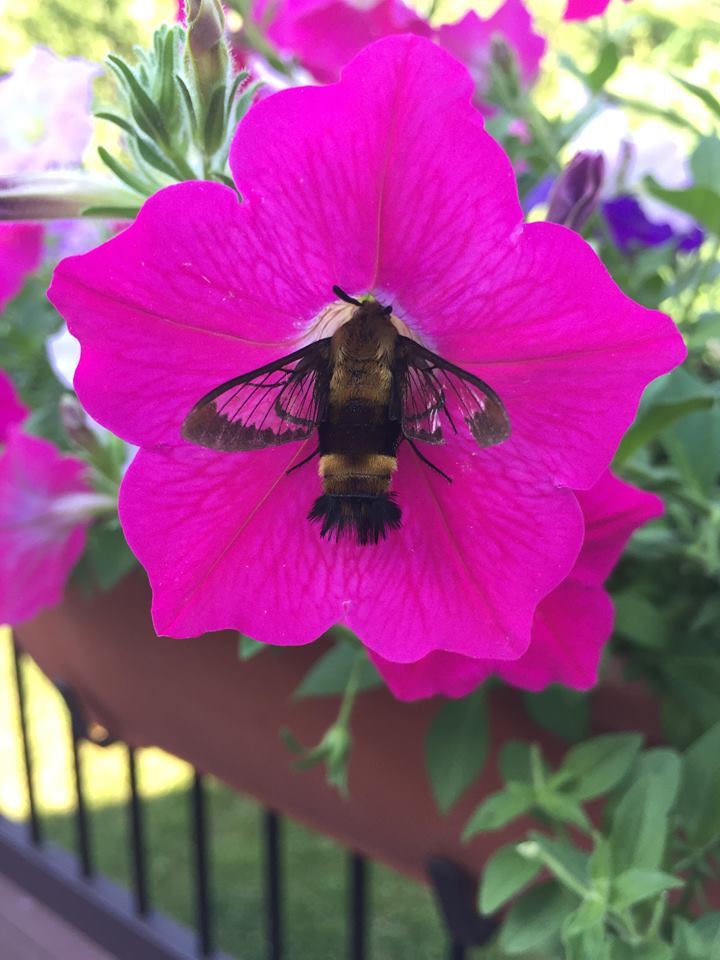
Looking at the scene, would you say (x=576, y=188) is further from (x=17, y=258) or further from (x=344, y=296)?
(x=17, y=258)

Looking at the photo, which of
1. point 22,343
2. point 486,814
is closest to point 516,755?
point 486,814

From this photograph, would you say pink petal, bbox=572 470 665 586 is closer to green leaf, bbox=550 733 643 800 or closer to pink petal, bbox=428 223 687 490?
pink petal, bbox=428 223 687 490

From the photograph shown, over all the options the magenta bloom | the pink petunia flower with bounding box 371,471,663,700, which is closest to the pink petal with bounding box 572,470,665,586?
the pink petunia flower with bounding box 371,471,663,700

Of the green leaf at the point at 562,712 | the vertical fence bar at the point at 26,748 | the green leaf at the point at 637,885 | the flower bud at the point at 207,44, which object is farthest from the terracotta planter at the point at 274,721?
the vertical fence bar at the point at 26,748

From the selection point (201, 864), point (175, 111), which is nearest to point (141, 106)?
point (175, 111)

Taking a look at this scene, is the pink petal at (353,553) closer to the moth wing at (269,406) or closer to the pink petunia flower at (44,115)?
the moth wing at (269,406)
